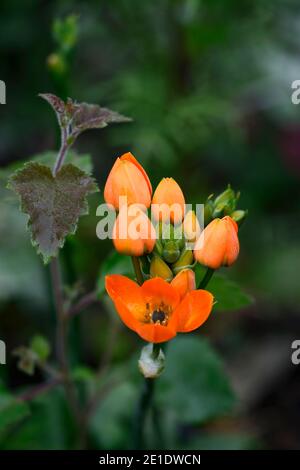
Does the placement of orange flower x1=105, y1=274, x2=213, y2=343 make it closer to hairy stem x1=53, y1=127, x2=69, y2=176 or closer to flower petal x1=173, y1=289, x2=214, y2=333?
flower petal x1=173, y1=289, x2=214, y2=333

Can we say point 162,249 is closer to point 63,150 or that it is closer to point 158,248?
point 158,248

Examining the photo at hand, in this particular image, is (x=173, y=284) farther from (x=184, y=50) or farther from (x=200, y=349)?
(x=184, y=50)

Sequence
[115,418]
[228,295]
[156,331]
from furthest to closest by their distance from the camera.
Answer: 1. [115,418]
2. [228,295]
3. [156,331]

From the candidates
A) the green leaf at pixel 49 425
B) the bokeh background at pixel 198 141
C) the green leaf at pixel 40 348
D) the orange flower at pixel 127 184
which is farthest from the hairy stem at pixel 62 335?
the bokeh background at pixel 198 141

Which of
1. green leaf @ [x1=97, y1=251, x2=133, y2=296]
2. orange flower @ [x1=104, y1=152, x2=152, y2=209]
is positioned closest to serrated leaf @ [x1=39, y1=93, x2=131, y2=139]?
orange flower @ [x1=104, y1=152, x2=152, y2=209]

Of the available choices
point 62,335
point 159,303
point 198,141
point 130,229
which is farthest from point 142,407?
point 198,141

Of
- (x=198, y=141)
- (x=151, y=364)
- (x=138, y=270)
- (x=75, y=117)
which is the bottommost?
(x=151, y=364)
